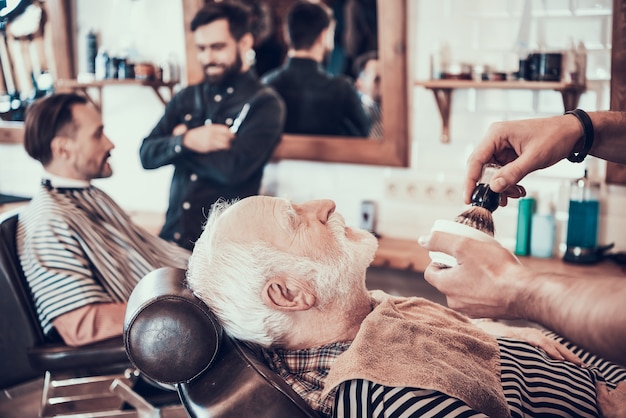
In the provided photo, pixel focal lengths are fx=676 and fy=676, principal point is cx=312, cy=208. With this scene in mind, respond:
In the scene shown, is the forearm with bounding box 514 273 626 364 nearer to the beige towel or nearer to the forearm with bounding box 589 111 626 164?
the beige towel

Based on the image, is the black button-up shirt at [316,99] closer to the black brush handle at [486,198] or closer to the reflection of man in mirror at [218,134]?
the reflection of man in mirror at [218,134]

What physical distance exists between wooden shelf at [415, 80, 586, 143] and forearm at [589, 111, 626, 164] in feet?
3.48

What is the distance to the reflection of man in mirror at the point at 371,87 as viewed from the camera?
314cm

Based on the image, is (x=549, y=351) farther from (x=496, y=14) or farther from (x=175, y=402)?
(x=496, y=14)

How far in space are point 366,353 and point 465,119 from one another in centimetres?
181

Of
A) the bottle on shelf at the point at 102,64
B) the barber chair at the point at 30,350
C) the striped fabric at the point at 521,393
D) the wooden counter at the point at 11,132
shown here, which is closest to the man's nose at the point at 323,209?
the striped fabric at the point at 521,393

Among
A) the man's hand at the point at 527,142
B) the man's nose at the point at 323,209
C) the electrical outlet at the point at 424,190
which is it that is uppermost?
the man's hand at the point at 527,142

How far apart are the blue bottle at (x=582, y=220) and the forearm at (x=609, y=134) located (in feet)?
3.66

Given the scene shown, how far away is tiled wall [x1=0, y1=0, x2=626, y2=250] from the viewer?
2.67 m

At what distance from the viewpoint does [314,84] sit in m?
3.32

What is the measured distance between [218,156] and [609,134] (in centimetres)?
171

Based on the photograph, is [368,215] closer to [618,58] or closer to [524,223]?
[524,223]

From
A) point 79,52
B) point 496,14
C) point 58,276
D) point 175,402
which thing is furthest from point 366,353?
point 79,52

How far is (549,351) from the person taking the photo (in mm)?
→ 1753
